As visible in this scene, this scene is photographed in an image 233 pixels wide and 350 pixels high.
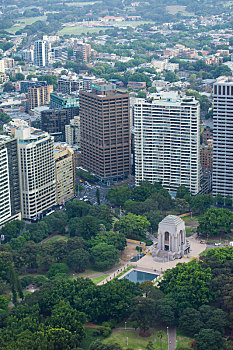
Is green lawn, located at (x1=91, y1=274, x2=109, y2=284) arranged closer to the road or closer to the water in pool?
the water in pool

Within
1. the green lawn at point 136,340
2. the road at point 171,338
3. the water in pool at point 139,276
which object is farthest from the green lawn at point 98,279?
the road at point 171,338

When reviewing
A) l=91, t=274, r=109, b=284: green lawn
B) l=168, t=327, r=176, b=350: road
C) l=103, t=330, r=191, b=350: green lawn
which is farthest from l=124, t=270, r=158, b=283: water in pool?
l=103, t=330, r=191, b=350: green lawn

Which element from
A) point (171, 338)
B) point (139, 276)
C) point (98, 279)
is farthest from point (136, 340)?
point (139, 276)

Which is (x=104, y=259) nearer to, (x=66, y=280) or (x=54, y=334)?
(x=66, y=280)

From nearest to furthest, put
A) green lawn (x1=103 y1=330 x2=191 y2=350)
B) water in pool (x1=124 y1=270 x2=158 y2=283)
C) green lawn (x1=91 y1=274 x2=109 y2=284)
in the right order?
green lawn (x1=103 y1=330 x2=191 y2=350) → green lawn (x1=91 y1=274 x2=109 y2=284) → water in pool (x1=124 y1=270 x2=158 y2=283)

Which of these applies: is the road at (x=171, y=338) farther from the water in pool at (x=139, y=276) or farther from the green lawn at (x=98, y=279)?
the green lawn at (x=98, y=279)
